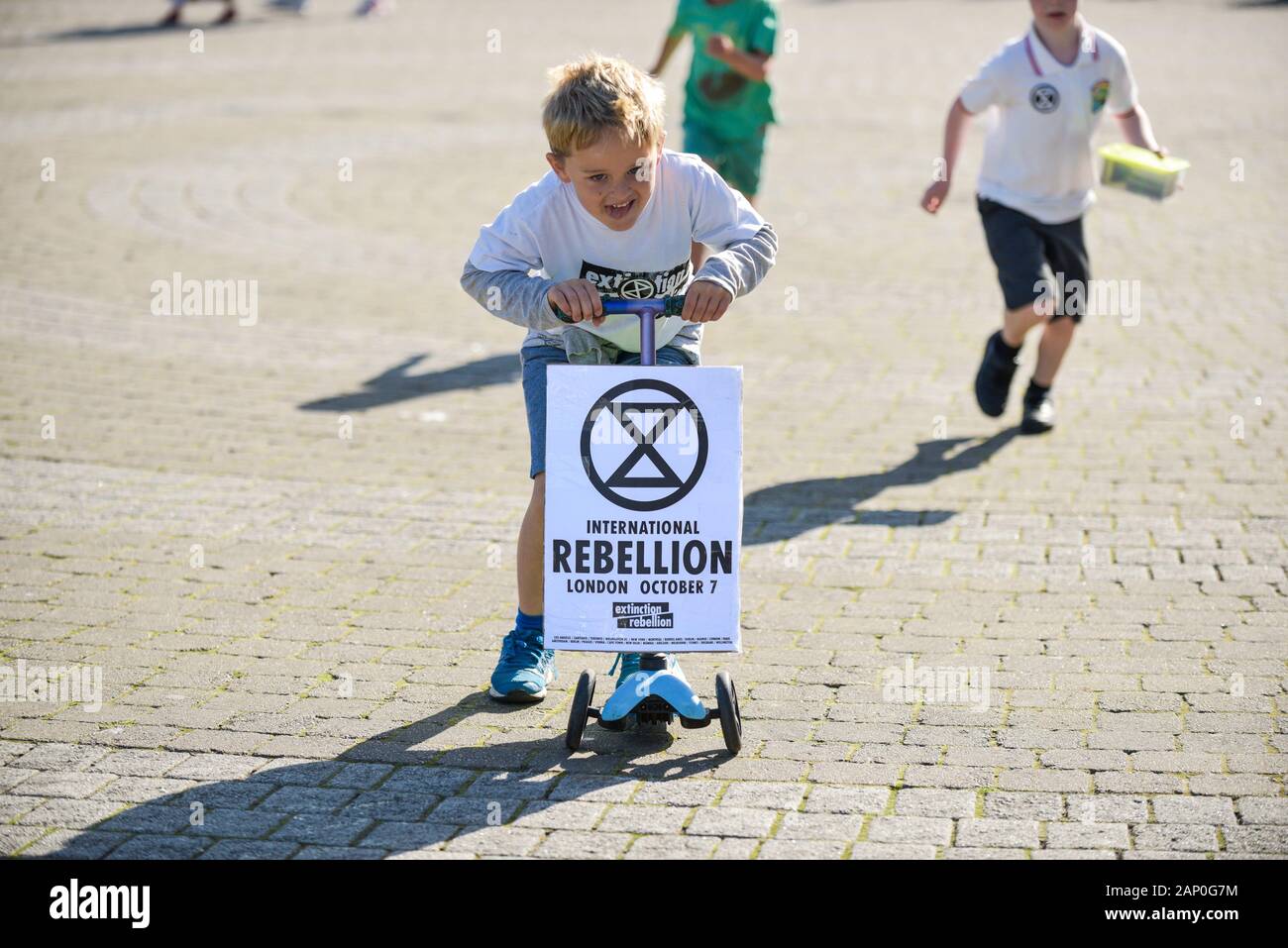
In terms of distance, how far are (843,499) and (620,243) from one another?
256 cm

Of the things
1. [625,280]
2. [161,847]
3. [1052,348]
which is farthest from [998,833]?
[1052,348]

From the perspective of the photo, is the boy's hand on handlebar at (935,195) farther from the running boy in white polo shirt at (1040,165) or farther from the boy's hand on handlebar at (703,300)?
the boy's hand on handlebar at (703,300)

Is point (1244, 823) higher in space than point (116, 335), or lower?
lower

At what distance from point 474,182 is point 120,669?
9254mm

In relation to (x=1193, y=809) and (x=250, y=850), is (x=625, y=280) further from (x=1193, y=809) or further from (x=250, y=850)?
(x=1193, y=809)

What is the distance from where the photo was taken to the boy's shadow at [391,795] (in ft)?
Answer: 12.2

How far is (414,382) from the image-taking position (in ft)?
27.5

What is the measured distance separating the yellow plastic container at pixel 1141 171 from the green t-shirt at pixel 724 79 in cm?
234

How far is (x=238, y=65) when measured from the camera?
2061cm

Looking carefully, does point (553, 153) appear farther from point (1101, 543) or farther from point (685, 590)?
point (1101, 543)

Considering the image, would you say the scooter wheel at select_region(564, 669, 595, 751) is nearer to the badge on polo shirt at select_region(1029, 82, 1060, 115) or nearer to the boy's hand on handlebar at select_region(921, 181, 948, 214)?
the boy's hand on handlebar at select_region(921, 181, 948, 214)

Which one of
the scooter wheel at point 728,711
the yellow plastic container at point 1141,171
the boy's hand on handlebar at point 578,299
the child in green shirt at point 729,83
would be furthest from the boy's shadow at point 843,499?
the child in green shirt at point 729,83
